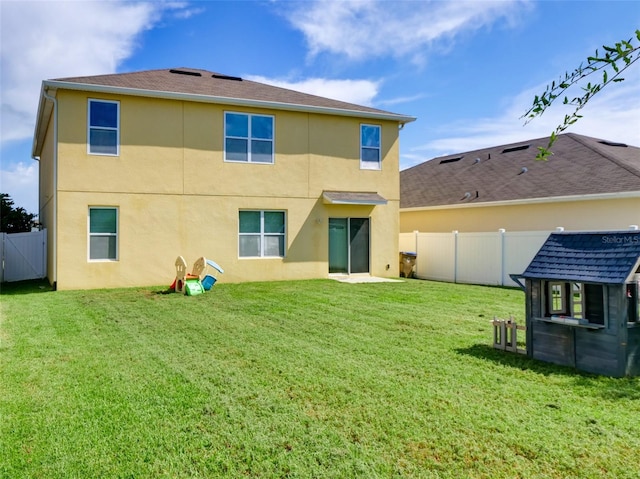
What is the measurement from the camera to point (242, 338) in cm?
737

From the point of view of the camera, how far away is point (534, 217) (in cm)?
1733

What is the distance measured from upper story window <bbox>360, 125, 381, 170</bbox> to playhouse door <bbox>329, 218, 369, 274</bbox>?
2078 mm

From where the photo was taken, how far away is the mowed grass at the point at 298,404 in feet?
11.1

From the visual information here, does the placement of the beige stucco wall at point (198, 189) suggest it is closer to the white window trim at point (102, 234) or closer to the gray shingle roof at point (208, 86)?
the white window trim at point (102, 234)

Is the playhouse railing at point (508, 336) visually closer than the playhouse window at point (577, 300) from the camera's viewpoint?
No

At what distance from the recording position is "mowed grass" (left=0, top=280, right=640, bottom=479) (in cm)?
339

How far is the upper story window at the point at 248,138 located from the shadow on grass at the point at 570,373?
10768 mm

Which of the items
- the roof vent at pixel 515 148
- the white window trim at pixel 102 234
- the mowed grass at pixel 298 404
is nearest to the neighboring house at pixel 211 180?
the white window trim at pixel 102 234

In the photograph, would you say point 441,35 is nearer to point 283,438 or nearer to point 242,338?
point 242,338

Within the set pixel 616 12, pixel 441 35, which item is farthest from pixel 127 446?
pixel 441 35

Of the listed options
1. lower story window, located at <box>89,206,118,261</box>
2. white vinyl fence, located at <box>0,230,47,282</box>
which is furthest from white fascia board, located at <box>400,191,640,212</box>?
white vinyl fence, located at <box>0,230,47,282</box>

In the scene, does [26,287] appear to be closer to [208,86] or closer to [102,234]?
[102,234]

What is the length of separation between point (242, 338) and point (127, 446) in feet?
12.3

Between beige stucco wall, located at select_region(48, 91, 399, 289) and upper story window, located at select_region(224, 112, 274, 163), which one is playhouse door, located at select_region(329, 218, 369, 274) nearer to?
beige stucco wall, located at select_region(48, 91, 399, 289)
